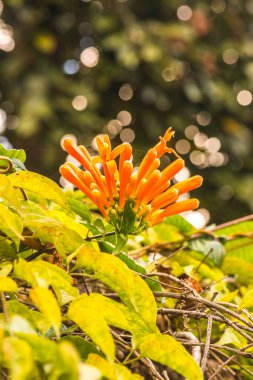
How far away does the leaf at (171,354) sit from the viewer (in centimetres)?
48

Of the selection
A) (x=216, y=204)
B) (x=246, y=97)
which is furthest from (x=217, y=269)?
(x=246, y=97)

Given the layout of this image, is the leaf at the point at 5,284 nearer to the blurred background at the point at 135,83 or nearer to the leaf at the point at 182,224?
the leaf at the point at 182,224

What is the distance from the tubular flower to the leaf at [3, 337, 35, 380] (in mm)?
315

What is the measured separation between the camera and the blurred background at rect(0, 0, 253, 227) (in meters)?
4.47

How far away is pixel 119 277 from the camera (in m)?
0.50

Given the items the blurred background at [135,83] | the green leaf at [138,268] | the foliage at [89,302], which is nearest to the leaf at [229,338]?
the foliage at [89,302]

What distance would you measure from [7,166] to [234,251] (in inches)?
20.6

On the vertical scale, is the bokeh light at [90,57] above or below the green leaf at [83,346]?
below

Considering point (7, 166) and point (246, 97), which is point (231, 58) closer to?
point (246, 97)

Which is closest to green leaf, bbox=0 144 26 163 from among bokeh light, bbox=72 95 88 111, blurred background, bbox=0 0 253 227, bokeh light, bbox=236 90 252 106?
blurred background, bbox=0 0 253 227

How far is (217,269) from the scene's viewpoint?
3.30 feet

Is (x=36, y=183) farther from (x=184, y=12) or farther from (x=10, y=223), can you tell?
(x=184, y=12)

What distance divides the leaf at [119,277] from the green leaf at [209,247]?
45cm

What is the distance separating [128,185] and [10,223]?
184 millimetres
